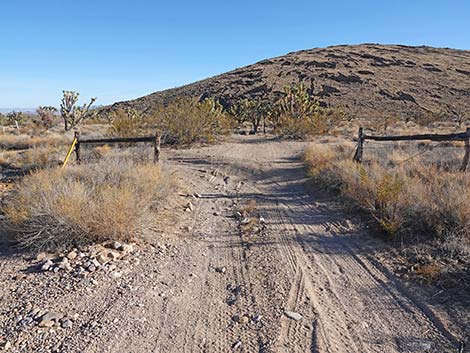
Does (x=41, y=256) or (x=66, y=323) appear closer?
(x=66, y=323)

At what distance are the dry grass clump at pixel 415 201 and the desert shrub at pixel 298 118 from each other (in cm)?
1681

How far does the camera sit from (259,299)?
4332mm

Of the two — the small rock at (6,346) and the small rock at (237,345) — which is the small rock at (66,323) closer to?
the small rock at (6,346)

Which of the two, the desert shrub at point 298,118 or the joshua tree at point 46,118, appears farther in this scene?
the joshua tree at point 46,118

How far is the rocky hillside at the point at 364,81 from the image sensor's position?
60.4m

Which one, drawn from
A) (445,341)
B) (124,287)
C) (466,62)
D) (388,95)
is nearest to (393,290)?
(445,341)

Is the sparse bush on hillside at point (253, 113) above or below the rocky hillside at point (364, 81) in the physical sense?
below

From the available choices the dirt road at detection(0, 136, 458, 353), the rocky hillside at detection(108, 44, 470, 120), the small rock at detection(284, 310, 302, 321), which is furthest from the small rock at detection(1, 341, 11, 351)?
the rocky hillside at detection(108, 44, 470, 120)

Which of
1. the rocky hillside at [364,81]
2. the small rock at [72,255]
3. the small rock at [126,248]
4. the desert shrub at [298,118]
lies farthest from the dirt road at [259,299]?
the rocky hillside at [364,81]

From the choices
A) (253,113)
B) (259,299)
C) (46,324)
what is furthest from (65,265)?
(253,113)

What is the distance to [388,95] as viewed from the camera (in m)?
63.2

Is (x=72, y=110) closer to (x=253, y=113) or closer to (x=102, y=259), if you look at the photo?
(x=253, y=113)

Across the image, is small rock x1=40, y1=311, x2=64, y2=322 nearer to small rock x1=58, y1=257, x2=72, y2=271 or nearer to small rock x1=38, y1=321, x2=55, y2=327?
small rock x1=38, y1=321, x2=55, y2=327

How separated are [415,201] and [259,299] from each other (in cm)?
372
